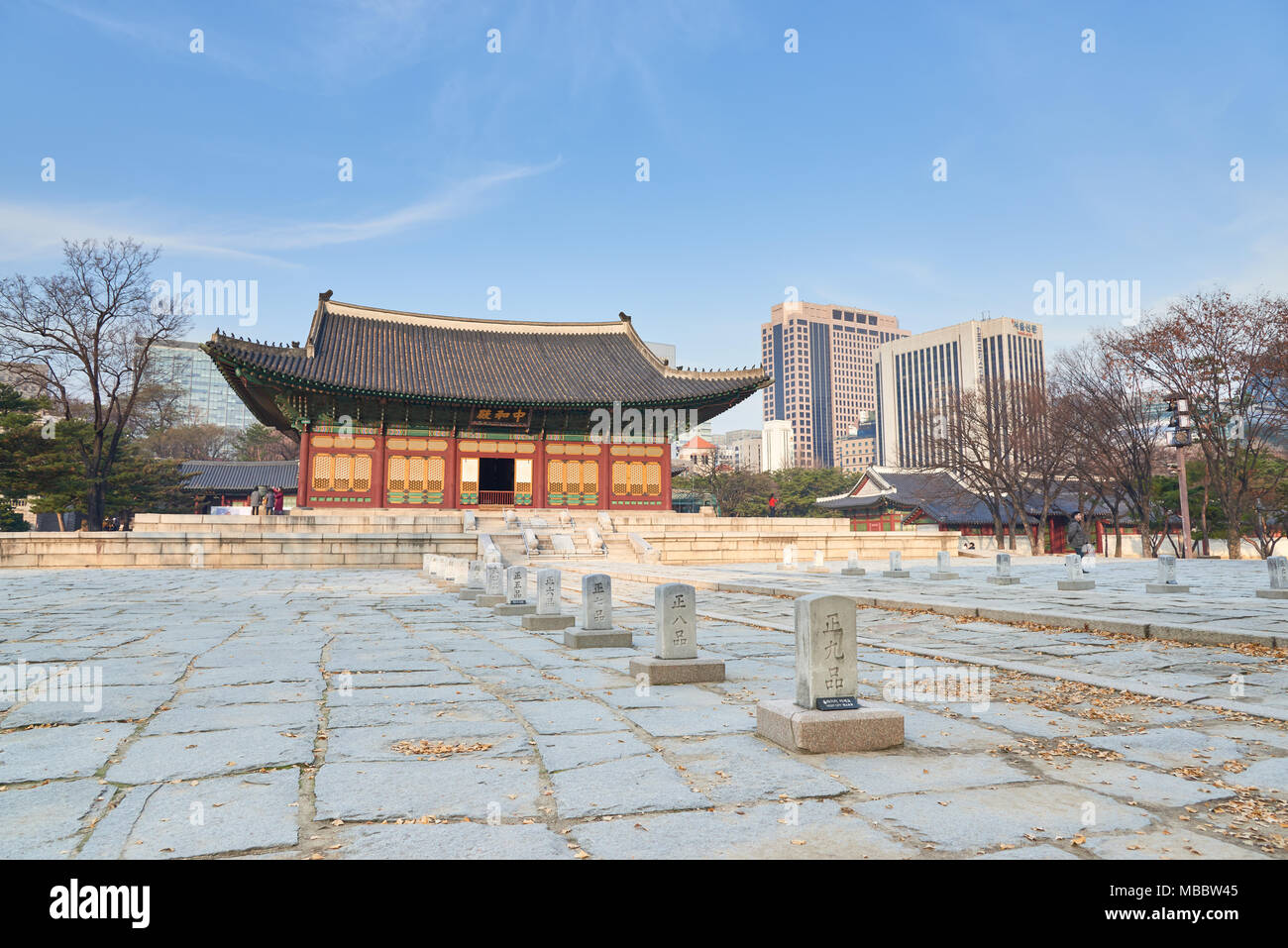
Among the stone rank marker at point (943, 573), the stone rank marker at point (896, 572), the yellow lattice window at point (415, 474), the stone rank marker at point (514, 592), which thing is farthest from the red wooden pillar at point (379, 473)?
the stone rank marker at point (943, 573)

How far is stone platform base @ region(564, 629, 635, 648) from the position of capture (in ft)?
22.6

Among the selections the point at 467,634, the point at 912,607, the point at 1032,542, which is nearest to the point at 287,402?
the point at 467,634

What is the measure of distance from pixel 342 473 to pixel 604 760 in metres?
25.9

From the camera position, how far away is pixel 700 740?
3.74m

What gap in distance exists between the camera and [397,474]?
27.7 metres

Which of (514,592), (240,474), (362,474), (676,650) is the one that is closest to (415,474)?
(362,474)

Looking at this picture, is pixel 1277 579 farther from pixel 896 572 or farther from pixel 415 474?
pixel 415 474

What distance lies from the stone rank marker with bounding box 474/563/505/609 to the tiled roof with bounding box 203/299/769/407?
55.8ft

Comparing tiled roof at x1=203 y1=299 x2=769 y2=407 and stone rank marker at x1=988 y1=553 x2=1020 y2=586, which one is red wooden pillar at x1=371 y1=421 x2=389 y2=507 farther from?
stone rank marker at x1=988 y1=553 x2=1020 y2=586

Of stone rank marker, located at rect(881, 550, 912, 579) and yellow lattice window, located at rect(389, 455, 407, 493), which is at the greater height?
yellow lattice window, located at rect(389, 455, 407, 493)

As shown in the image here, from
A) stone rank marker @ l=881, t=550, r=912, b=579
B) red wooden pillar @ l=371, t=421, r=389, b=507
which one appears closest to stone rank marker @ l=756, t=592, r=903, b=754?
stone rank marker @ l=881, t=550, r=912, b=579

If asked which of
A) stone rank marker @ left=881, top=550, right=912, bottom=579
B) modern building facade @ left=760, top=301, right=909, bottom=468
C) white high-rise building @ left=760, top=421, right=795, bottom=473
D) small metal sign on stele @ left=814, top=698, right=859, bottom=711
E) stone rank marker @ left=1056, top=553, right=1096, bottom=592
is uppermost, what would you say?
modern building facade @ left=760, top=301, right=909, bottom=468

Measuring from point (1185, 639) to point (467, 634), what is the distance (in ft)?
22.2
